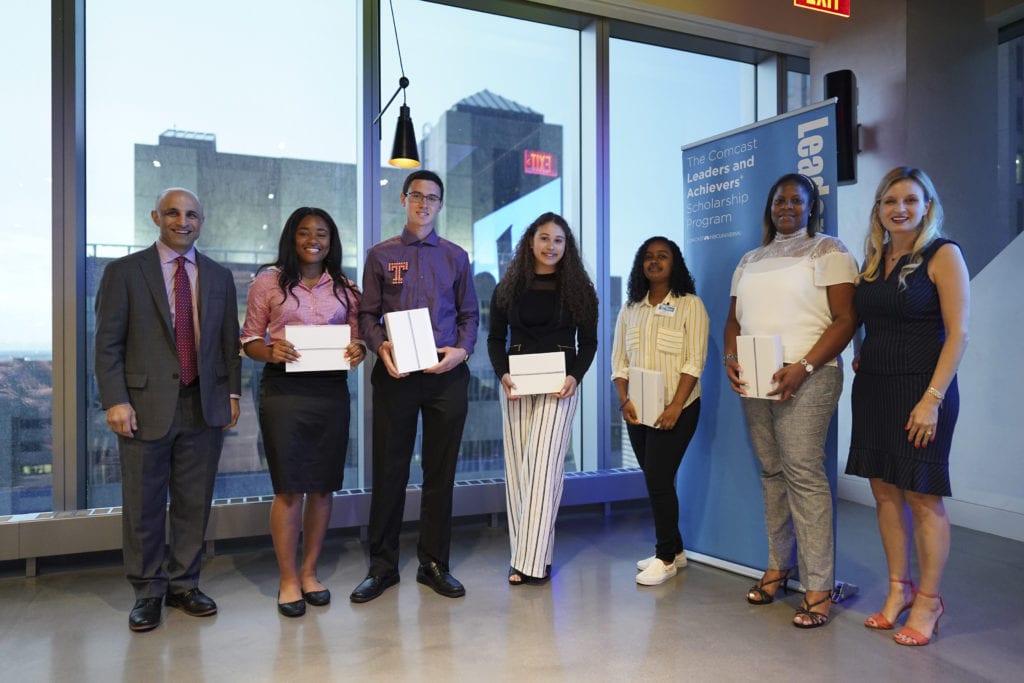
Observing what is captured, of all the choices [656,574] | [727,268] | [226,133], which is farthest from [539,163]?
[656,574]

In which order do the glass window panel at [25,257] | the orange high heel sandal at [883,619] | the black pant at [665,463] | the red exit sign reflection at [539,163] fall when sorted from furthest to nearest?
1. the red exit sign reflection at [539,163]
2. the glass window panel at [25,257]
3. the black pant at [665,463]
4. the orange high heel sandal at [883,619]

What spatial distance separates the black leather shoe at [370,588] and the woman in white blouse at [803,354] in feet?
5.10

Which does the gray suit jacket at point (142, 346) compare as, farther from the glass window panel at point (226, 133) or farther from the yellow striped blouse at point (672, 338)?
the yellow striped blouse at point (672, 338)

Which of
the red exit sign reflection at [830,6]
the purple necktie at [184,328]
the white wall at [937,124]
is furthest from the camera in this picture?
the red exit sign reflection at [830,6]

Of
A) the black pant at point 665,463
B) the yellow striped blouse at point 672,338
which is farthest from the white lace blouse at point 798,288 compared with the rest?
the black pant at point 665,463

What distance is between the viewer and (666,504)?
3.23 metres

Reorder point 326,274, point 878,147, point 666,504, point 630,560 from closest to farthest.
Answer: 1. point 326,274
2. point 666,504
3. point 630,560
4. point 878,147

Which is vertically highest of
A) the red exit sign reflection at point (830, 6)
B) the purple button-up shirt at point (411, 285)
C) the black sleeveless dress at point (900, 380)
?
the red exit sign reflection at point (830, 6)

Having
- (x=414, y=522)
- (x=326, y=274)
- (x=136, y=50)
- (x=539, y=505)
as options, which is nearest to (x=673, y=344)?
(x=539, y=505)

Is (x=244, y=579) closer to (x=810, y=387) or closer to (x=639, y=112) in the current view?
(x=810, y=387)

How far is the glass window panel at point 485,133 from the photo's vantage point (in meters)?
4.32

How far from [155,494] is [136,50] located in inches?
97.2

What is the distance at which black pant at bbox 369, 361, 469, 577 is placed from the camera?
9.84ft

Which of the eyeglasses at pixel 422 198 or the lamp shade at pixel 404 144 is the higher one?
the lamp shade at pixel 404 144
